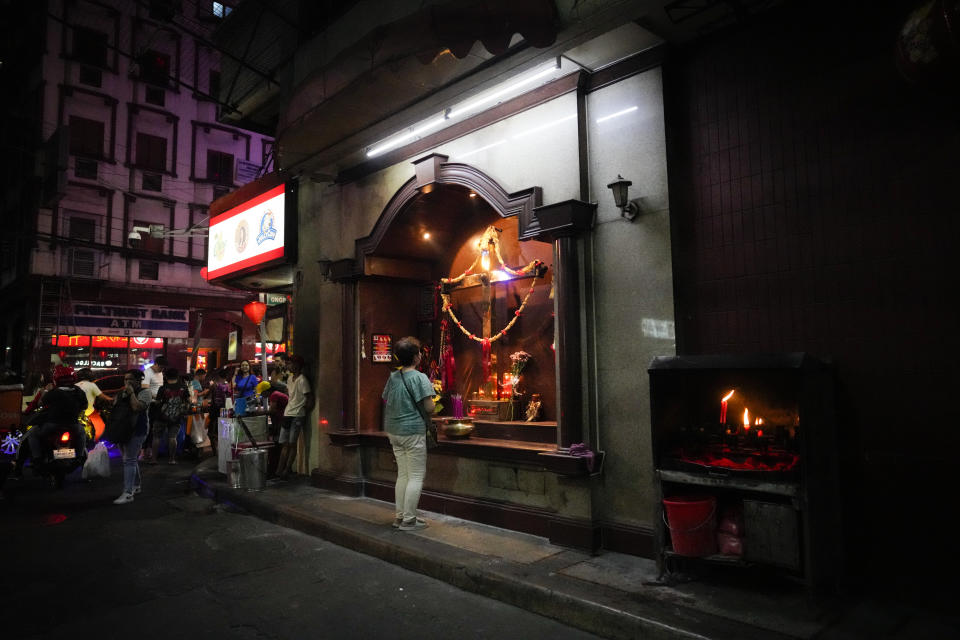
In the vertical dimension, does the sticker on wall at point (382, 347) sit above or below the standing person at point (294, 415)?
above

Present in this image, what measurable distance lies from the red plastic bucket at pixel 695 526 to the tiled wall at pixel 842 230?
1.14 metres

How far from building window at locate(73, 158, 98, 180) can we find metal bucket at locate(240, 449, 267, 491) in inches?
1032

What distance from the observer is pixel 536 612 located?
194 inches

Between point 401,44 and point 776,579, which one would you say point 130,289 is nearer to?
point 401,44

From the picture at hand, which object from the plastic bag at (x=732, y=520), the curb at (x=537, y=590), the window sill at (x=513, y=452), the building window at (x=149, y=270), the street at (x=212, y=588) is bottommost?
the street at (x=212, y=588)

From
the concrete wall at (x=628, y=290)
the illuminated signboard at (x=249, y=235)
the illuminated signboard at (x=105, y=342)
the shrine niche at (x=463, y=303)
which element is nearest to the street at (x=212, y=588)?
the concrete wall at (x=628, y=290)

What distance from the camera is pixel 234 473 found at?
392 inches

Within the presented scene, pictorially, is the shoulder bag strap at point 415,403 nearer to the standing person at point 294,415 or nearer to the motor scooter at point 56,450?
the standing person at point 294,415

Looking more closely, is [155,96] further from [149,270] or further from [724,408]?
[724,408]

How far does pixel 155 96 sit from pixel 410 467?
33.4 m

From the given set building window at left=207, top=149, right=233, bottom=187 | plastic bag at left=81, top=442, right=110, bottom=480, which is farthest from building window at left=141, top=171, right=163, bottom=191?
plastic bag at left=81, top=442, right=110, bottom=480

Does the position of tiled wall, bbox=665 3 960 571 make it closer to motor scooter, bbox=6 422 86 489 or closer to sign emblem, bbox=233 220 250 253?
sign emblem, bbox=233 220 250 253

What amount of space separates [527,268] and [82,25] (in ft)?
107

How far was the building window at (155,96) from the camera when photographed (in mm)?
31625
